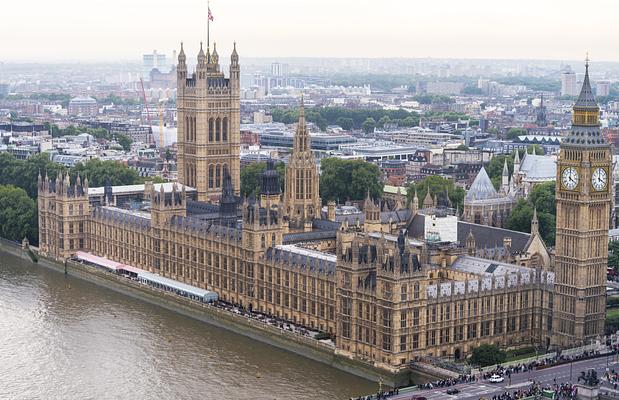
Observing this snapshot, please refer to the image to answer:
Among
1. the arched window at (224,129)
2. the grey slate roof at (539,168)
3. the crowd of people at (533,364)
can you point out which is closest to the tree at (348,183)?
the grey slate roof at (539,168)

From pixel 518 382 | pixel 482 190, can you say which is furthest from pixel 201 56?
pixel 518 382

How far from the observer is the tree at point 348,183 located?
13988cm

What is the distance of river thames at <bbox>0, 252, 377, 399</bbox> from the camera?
2931 inches

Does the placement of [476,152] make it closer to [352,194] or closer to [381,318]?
[352,194]

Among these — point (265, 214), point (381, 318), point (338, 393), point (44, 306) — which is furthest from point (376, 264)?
point (44, 306)

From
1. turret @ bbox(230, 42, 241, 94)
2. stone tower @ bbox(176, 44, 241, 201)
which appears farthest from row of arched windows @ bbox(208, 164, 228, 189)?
turret @ bbox(230, 42, 241, 94)

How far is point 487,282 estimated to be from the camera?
78.8 m

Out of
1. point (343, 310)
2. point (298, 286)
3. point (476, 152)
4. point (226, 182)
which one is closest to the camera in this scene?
point (343, 310)

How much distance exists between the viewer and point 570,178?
76.9 m

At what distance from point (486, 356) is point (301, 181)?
3192cm

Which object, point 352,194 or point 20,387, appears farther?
point 352,194

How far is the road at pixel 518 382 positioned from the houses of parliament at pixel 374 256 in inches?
215

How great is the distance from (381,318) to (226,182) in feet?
99.2

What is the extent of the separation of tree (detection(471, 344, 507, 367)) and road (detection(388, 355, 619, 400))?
287cm
